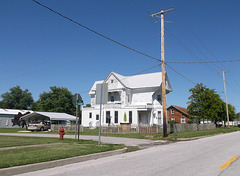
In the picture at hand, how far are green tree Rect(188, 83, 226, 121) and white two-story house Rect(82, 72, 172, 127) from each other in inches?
272

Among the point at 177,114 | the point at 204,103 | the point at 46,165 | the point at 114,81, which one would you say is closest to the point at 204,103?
the point at 204,103

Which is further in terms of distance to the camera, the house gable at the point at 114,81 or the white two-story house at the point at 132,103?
the house gable at the point at 114,81

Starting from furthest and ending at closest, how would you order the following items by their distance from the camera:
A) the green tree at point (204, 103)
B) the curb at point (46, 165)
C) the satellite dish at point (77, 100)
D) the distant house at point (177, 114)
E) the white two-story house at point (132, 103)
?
the distant house at point (177, 114) < the green tree at point (204, 103) < the white two-story house at point (132, 103) < the satellite dish at point (77, 100) < the curb at point (46, 165)

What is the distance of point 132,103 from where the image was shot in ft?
129

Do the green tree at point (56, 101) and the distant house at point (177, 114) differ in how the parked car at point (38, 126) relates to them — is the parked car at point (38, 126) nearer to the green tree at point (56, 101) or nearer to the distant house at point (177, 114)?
the distant house at point (177, 114)

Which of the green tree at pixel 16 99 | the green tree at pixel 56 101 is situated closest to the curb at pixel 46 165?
the green tree at pixel 56 101

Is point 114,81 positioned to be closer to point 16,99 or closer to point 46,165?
point 46,165

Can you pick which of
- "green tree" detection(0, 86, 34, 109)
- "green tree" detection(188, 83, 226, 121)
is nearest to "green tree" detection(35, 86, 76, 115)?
"green tree" detection(0, 86, 34, 109)

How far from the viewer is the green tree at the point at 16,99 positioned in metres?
86.9

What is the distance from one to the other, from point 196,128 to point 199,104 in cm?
989

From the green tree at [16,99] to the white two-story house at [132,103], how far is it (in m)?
58.9

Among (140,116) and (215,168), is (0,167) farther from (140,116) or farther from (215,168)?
(140,116)

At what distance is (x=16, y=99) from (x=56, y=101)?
30454 millimetres

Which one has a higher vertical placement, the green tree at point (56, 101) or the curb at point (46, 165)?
the green tree at point (56, 101)
